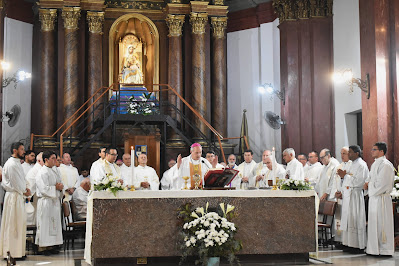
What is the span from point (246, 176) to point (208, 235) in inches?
242

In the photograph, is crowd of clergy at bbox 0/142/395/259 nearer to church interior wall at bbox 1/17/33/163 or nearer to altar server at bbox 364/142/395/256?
altar server at bbox 364/142/395/256

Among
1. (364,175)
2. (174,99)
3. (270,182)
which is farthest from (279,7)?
(270,182)

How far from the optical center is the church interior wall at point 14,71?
18125mm

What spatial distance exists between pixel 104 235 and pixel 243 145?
10329 millimetres

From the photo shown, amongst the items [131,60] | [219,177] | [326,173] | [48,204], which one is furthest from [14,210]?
[131,60]

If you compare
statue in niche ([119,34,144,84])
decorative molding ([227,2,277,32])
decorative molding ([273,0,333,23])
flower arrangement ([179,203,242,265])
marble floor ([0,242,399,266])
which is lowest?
marble floor ([0,242,399,266])

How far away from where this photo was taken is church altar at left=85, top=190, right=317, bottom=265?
8867mm

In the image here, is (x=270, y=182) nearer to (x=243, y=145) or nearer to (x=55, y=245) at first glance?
(x=55, y=245)

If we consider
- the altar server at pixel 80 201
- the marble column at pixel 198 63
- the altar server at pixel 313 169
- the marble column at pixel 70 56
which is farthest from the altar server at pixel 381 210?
the marble column at pixel 70 56

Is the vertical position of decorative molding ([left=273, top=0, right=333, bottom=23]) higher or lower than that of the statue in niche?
higher

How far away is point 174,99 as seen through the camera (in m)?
18.8

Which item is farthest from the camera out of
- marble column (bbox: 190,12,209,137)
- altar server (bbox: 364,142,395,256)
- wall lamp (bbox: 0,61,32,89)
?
marble column (bbox: 190,12,209,137)

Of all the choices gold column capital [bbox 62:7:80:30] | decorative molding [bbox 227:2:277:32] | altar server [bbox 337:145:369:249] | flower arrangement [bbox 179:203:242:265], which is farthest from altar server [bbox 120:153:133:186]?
decorative molding [bbox 227:2:277:32]

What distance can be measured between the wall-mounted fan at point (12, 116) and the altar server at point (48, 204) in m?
7.29
